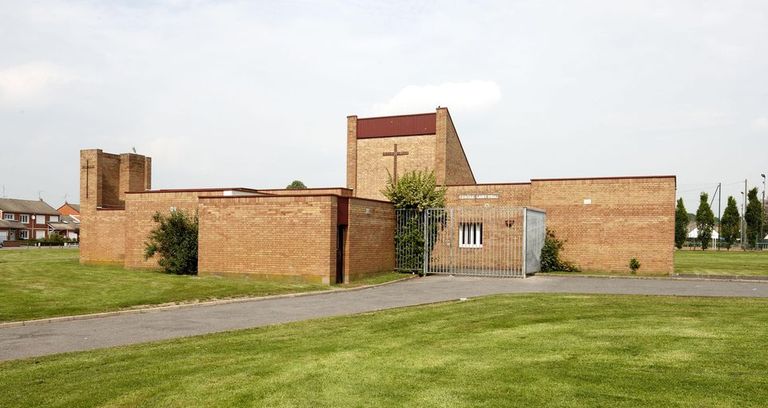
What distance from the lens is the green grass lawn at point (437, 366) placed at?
575 centimetres

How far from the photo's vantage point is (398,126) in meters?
32.8

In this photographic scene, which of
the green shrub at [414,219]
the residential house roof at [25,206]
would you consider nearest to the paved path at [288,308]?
the green shrub at [414,219]

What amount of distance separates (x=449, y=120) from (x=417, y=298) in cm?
1809

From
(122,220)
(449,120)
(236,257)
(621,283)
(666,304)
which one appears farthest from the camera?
(449,120)

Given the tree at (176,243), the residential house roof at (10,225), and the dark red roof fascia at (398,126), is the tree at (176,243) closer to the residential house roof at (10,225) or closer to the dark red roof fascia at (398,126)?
the dark red roof fascia at (398,126)

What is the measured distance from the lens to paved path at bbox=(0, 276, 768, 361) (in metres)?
10.1

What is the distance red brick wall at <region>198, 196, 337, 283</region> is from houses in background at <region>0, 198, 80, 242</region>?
81590 millimetres

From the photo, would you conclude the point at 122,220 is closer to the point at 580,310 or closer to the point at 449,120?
the point at 449,120

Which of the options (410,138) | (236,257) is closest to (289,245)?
(236,257)

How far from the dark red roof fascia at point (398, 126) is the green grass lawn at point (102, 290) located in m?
12.6

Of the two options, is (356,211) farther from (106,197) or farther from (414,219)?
(106,197)

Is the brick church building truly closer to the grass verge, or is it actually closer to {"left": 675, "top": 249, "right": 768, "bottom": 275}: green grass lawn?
the grass verge

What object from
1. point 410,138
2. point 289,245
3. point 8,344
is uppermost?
point 410,138

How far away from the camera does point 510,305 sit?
1296cm
